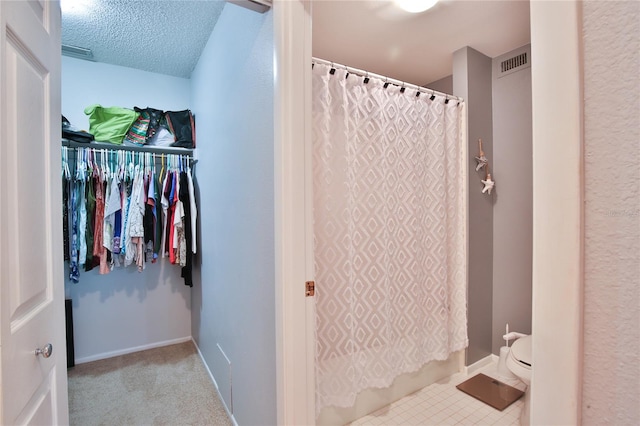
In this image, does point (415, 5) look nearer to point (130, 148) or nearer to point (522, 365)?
point (522, 365)

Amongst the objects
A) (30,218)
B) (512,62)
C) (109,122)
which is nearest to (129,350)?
(109,122)

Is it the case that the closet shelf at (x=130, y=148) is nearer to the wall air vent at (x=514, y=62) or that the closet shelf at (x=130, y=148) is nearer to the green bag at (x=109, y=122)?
the green bag at (x=109, y=122)

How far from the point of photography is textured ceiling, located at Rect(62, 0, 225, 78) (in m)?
1.86

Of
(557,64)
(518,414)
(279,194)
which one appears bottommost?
(518,414)

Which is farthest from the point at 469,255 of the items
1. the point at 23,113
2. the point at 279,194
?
the point at 23,113

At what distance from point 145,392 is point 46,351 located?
1566 millimetres

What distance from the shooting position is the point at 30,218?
31.6 inches

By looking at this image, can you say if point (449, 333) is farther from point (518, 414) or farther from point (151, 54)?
point (151, 54)

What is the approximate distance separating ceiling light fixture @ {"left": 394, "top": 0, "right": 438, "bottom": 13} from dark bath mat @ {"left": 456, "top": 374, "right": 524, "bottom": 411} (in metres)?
2.48

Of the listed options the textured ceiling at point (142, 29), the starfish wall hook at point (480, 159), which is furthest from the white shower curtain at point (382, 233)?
the textured ceiling at point (142, 29)

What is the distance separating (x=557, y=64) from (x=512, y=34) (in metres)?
2.33

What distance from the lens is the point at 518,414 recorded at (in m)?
1.86

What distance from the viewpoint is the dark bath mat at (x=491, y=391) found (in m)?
1.97

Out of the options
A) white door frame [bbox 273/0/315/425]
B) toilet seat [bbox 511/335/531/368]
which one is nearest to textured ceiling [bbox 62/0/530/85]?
white door frame [bbox 273/0/315/425]
